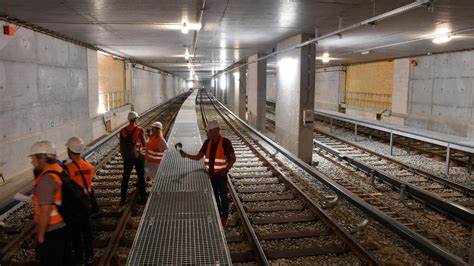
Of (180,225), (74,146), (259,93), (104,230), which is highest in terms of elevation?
(259,93)

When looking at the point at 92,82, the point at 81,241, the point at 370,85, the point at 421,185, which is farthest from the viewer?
the point at 370,85

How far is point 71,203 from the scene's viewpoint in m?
4.18

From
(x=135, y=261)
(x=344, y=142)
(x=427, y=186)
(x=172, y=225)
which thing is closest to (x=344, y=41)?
(x=344, y=142)

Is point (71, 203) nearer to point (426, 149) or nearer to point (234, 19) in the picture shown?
point (234, 19)

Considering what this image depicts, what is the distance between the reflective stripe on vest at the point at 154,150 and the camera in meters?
7.80

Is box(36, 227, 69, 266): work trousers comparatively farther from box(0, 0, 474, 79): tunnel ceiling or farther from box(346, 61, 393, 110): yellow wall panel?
box(346, 61, 393, 110): yellow wall panel

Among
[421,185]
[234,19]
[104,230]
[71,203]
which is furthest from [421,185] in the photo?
[71,203]

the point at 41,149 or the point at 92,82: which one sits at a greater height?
the point at 92,82

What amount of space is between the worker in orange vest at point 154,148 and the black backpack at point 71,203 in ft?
11.6

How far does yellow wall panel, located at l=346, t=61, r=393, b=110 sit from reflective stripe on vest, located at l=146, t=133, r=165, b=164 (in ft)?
63.7

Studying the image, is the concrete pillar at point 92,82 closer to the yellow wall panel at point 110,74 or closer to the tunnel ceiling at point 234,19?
the tunnel ceiling at point 234,19

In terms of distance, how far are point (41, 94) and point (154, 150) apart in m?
5.51

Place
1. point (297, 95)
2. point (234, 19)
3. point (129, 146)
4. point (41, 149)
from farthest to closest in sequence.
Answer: point (297, 95) → point (234, 19) → point (129, 146) → point (41, 149)

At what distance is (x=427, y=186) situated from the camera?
10.2 meters
